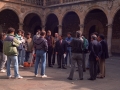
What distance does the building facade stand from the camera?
1606cm

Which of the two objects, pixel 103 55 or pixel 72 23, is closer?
pixel 103 55

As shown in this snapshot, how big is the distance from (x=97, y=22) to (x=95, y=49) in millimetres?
12314

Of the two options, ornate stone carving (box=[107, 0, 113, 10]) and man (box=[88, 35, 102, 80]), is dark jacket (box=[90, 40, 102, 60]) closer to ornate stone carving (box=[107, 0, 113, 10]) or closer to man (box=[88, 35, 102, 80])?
man (box=[88, 35, 102, 80])

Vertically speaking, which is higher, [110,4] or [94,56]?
[110,4]

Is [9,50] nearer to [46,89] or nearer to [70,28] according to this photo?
[46,89]

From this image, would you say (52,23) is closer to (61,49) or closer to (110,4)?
(110,4)

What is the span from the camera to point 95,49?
7.36 m

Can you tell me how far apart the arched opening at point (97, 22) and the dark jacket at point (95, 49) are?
11.8 meters

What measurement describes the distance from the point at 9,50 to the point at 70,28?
51.0 ft

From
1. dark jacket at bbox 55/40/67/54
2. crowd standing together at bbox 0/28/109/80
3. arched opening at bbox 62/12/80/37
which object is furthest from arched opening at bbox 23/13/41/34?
dark jacket at bbox 55/40/67/54

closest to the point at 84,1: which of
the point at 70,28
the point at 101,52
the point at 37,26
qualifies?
the point at 70,28

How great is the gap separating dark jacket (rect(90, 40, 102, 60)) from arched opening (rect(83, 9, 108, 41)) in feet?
38.7

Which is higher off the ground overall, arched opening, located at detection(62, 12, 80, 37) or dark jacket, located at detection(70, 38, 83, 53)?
arched opening, located at detection(62, 12, 80, 37)

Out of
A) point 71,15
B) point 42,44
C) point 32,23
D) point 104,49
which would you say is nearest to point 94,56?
point 104,49
